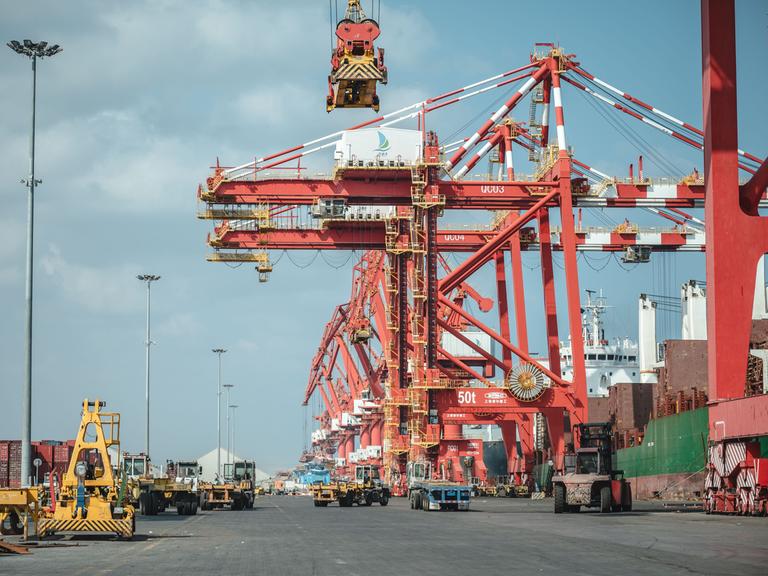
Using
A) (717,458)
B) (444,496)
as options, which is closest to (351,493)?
(444,496)

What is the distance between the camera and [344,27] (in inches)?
1487

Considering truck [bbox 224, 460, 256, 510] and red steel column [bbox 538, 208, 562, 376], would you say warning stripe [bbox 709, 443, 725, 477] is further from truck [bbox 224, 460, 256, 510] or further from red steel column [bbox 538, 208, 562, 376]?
truck [bbox 224, 460, 256, 510]

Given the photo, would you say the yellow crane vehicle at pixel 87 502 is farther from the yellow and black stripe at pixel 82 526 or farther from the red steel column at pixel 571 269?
the red steel column at pixel 571 269

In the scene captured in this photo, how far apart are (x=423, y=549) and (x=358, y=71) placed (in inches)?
721

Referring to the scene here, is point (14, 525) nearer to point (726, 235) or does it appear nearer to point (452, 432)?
point (726, 235)

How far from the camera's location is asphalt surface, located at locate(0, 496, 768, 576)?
1827cm

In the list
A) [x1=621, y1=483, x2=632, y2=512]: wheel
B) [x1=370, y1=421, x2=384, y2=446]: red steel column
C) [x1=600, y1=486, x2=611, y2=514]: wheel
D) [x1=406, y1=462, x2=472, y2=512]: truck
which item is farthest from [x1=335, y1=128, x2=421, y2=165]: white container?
[x1=370, y1=421, x2=384, y2=446]: red steel column

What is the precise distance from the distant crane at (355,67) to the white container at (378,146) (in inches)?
682

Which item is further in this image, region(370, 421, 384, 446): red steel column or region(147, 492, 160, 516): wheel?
region(370, 421, 384, 446): red steel column

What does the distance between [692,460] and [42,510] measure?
116ft

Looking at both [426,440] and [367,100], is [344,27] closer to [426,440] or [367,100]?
[367,100]

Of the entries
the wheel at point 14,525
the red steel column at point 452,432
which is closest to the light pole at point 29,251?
the wheel at point 14,525

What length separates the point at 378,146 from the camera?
5647cm

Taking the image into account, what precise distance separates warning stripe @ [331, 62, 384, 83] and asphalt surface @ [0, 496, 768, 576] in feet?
45.2
